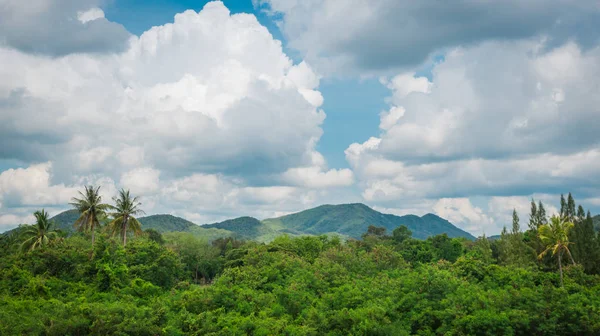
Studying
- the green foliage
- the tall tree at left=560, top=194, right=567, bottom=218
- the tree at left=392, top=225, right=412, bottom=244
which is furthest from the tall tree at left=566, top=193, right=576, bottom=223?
the tree at left=392, top=225, right=412, bottom=244

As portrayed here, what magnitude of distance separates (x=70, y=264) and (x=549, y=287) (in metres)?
51.8

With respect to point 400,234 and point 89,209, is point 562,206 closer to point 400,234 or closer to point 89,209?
point 400,234

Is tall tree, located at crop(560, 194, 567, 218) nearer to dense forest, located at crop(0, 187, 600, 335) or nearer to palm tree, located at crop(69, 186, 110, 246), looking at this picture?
dense forest, located at crop(0, 187, 600, 335)

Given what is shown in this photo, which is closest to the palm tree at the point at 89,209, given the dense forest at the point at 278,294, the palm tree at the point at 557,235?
the dense forest at the point at 278,294

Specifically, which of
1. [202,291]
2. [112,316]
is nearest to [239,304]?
[202,291]

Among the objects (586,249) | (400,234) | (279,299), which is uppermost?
(400,234)

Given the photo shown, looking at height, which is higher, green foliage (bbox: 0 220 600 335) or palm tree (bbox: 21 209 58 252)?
palm tree (bbox: 21 209 58 252)

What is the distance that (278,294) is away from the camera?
45.9 m

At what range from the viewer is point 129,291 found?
4956 centimetres

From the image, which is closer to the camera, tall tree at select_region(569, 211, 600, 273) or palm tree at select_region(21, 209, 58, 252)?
palm tree at select_region(21, 209, 58, 252)

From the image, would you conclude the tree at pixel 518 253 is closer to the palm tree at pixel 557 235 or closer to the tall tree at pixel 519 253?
the tall tree at pixel 519 253

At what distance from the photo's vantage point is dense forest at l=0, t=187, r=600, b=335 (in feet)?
121

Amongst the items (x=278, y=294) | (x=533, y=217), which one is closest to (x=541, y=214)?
(x=533, y=217)

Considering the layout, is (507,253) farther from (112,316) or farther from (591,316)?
(112,316)
